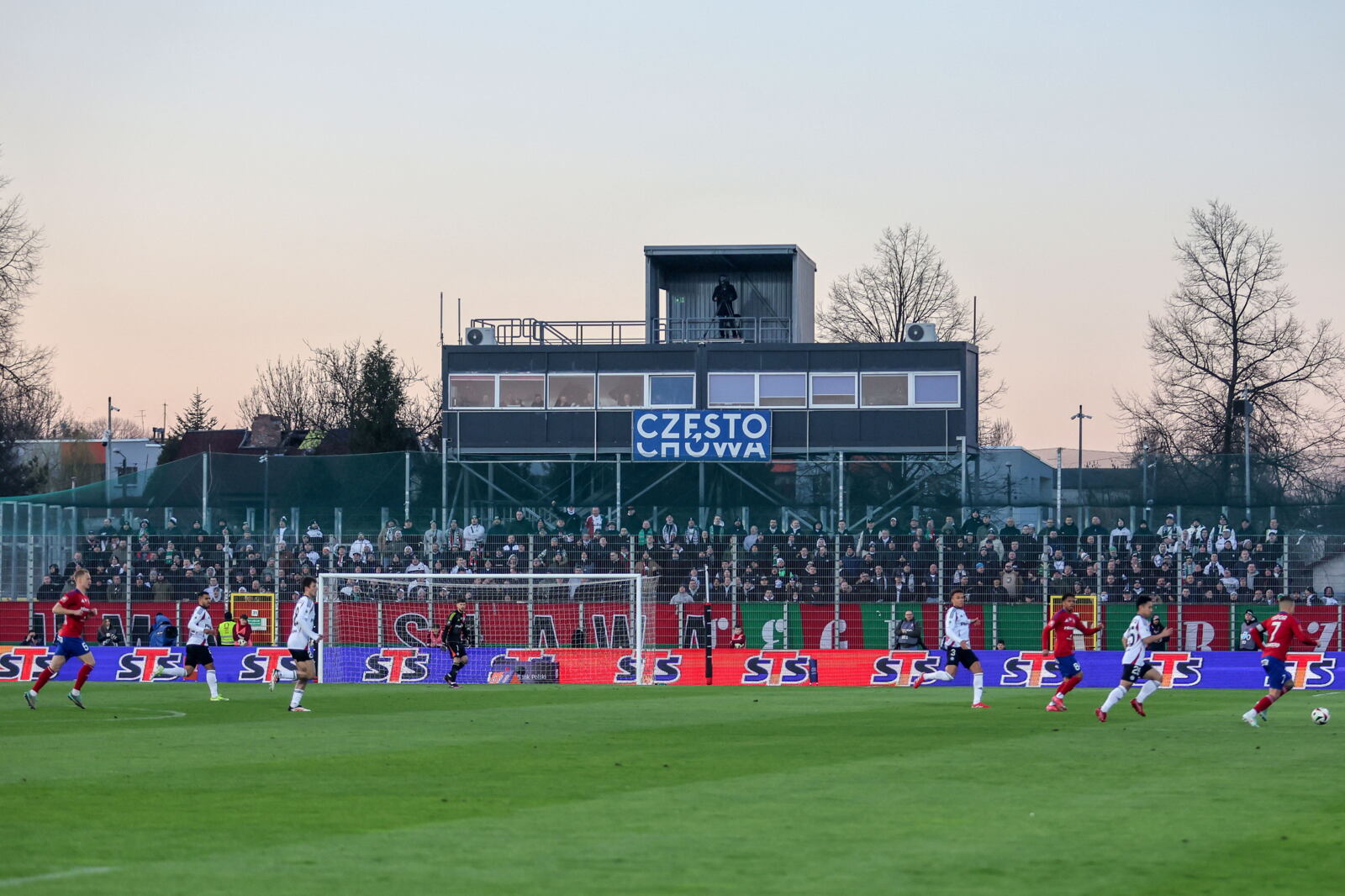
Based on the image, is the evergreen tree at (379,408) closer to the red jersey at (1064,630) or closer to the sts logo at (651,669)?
the sts logo at (651,669)

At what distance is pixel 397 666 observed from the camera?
40.2m

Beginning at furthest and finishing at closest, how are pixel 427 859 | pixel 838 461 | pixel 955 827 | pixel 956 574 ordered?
1. pixel 838 461
2. pixel 956 574
3. pixel 955 827
4. pixel 427 859

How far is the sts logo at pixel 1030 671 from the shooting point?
125 ft

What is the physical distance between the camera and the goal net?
4009 centimetres

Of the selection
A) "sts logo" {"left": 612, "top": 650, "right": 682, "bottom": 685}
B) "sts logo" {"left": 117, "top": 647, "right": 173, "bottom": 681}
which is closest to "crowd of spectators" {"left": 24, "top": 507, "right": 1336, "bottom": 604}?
"sts logo" {"left": 612, "top": 650, "right": 682, "bottom": 685}

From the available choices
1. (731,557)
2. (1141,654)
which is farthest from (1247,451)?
(1141,654)

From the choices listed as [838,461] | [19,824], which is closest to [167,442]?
[838,461]

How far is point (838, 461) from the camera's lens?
4428 cm

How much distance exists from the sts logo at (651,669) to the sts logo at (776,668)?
1628 mm

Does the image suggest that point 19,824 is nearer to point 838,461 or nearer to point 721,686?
point 721,686

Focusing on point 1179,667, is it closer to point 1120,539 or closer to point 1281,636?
point 1120,539

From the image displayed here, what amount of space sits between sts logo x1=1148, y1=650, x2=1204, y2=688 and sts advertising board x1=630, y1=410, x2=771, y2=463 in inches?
932

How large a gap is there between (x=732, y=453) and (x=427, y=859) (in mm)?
49138

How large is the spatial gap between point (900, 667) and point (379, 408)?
55.7 m
